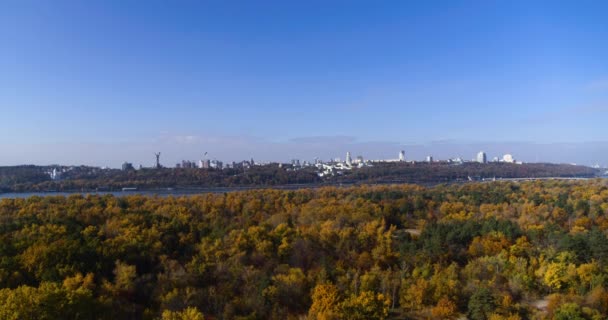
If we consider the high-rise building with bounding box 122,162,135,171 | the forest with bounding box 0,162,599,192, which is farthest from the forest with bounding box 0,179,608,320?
the high-rise building with bounding box 122,162,135,171

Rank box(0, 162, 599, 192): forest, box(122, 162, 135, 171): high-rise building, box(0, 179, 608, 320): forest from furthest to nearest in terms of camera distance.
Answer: box(122, 162, 135, 171): high-rise building → box(0, 162, 599, 192): forest → box(0, 179, 608, 320): forest

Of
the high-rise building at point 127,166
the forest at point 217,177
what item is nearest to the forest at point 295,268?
the forest at point 217,177

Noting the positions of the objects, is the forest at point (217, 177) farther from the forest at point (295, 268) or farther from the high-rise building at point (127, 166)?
the forest at point (295, 268)

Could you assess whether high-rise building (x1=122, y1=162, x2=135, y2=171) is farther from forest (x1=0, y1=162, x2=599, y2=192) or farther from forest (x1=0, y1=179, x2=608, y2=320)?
forest (x1=0, y1=179, x2=608, y2=320)

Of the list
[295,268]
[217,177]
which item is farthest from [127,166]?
[295,268]

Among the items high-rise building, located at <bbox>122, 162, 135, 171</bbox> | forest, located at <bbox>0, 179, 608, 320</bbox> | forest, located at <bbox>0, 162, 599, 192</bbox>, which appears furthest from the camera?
high-rise building, located at <bbox>122, 162, 135, 171</bbox>

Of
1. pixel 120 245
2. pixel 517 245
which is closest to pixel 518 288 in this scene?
pixel 517 245

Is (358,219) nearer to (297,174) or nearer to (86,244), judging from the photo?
(86,244)
